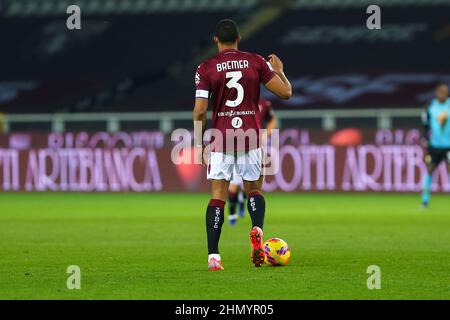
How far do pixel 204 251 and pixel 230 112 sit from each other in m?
2.50

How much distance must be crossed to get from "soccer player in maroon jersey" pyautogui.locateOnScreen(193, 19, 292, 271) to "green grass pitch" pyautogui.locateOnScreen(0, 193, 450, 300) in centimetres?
47

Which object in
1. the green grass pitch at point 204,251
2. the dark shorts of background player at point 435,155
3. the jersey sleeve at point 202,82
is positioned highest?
the jersey sleeve at point 202,82

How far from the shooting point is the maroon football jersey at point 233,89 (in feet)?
34.5

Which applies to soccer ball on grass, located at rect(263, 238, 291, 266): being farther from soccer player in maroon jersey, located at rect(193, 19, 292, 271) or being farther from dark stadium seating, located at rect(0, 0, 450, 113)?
dark stadium seating, located at rect(0, 0, 450, 113)

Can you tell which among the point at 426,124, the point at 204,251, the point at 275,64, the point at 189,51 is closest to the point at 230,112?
the point at 275,64

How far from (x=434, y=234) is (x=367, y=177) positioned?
987 centimetres

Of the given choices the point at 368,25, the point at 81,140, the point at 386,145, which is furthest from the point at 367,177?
the point at 368,25

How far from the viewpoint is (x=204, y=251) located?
12.6m

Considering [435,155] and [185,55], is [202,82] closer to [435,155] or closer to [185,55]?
[435,155]

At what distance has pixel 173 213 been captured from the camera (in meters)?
19.5

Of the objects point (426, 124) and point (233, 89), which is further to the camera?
point (426, 124)

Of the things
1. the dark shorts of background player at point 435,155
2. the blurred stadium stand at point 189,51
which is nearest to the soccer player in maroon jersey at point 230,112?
the dark shorts of background player at point 435,155

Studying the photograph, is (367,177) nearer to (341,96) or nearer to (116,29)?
(341,96)

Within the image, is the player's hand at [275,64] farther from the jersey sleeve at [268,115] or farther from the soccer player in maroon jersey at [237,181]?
the jersey sleeve at [268,115]
